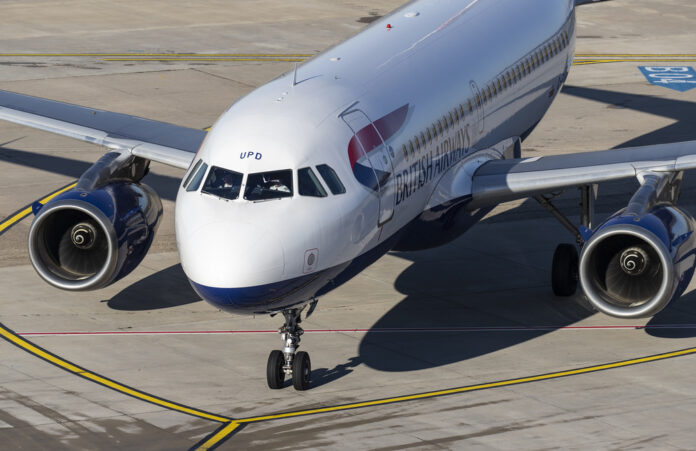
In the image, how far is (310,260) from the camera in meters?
19.6

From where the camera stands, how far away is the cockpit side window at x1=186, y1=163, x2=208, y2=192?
20266mm

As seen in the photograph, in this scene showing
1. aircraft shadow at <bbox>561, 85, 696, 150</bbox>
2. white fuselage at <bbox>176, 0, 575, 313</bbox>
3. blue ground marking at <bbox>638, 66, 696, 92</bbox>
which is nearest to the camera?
white fuselage at <bbox>176, 0, 575, 313</bbox>

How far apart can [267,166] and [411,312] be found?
6.72 meters

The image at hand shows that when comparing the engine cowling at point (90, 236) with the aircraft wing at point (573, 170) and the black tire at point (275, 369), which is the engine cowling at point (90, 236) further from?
the aircraft wing at point (573, 170)

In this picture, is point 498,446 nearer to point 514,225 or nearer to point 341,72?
point 341,72

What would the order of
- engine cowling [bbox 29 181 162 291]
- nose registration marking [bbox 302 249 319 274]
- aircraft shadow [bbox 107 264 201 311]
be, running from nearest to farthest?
nose registration marking [bbox 302 249 319 274]
engine cowling [bbox 29 181 162 291]
aircraft shadow [bbox 107 264 201 311]

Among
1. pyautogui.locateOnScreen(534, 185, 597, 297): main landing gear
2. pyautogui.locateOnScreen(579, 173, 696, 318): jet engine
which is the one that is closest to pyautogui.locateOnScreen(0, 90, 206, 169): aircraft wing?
pyautogui.locateOnScreen(534, 185, 597, 297): main landing gear

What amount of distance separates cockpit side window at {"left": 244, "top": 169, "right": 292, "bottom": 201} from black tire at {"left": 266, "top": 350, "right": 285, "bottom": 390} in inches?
120

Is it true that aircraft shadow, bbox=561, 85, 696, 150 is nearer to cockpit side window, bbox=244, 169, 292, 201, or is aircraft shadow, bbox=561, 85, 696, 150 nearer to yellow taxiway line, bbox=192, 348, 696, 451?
yellow taxiway line, bbox=192, 348, 696, 451

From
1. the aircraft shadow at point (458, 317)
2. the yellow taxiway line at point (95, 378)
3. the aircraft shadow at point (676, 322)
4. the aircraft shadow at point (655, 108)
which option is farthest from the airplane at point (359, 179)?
the aircraft shadow at point (655, 108)

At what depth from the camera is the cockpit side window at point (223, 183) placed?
19797 mm

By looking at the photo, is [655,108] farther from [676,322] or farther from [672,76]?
[676,322]

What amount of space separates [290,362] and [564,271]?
746 centimetres

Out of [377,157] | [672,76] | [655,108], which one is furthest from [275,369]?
[672,76]
